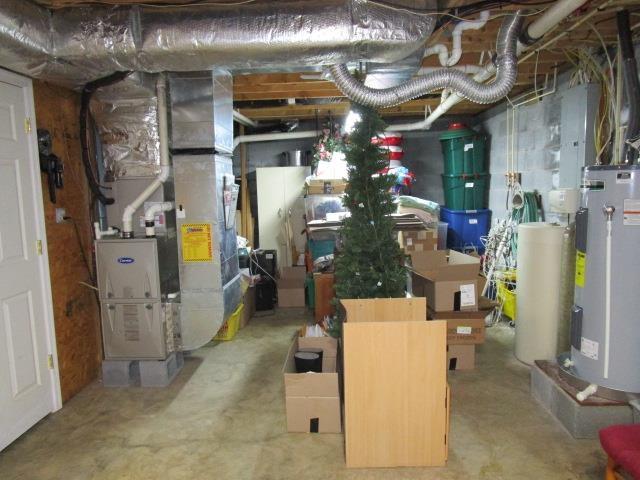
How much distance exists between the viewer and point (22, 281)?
2.63m

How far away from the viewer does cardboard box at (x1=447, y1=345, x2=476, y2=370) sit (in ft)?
11.1

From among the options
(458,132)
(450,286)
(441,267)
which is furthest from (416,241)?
(458,132)

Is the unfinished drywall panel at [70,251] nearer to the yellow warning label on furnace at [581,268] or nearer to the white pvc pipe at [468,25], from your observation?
the white pvc pipe at [468,25]

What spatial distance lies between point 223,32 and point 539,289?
281 cm

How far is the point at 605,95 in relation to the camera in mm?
3236

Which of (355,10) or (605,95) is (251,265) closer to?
(355,10)

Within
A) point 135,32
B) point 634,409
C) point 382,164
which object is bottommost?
point 634,409

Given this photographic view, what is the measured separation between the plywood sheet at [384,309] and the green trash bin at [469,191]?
350cm

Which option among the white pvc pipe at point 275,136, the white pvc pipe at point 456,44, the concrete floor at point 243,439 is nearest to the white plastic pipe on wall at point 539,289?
the concrete floor at point 243,439

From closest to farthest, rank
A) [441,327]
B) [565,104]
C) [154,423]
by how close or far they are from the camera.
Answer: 1. [441,327]
2. [154,423]
3. [565,104]

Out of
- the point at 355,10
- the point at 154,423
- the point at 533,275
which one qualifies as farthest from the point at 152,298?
the point at 533,275

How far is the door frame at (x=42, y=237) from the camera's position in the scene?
8.90ft

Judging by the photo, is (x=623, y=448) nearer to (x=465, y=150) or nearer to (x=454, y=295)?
(x=454, y=295)

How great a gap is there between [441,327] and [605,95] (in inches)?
96.7
